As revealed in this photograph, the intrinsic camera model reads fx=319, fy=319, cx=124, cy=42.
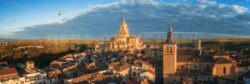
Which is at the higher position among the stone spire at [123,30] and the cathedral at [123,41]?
the stone spire at [123,30]

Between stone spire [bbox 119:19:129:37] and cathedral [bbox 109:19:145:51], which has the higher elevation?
stone spire [bbox 119:19:129:37]

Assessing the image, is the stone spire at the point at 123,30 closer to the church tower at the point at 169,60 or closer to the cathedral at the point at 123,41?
the cathedral at the point at 123,41

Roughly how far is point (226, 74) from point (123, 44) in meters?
28.0

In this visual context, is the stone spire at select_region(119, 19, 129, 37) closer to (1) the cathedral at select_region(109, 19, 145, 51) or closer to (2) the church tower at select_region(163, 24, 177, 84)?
(1) the cathedral at select_region(109, 19, 145, 51)

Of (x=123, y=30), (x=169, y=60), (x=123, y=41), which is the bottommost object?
(x=169, y=60)

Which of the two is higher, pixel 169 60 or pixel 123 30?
pixel 123 30

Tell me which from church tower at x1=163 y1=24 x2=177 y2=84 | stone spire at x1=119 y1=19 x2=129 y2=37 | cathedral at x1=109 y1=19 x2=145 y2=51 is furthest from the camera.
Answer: stone spire at x1=119 y1=19 x2=129 y2=37

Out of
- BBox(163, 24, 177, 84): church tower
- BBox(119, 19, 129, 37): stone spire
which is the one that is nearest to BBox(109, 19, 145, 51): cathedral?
BBox(119, 19, 129, 37): stone spire

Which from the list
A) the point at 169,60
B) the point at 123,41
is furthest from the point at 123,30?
the point at 169,60

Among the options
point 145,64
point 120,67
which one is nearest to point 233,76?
point 145,64

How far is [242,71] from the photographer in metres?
28.4

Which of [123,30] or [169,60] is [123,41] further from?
[169,60]

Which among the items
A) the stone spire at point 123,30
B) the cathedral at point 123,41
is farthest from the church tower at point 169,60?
the stone spire at point 123,30

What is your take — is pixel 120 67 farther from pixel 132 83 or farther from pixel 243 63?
pixel 243 63
